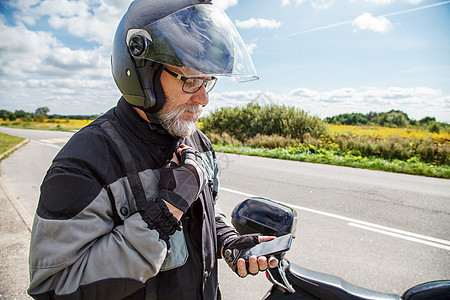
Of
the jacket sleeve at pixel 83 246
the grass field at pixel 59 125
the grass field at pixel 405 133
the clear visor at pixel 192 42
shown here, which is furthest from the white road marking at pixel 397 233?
the grass field at pixel 59 125

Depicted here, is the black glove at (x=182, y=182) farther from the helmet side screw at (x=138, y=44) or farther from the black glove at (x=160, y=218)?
the helmet side screw at (x=138, y=44)

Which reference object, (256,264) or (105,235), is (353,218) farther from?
(105,235)

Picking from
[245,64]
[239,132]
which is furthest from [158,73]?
[239,132]

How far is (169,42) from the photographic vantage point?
1259mm

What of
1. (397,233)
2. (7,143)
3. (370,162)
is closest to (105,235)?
(397,233)

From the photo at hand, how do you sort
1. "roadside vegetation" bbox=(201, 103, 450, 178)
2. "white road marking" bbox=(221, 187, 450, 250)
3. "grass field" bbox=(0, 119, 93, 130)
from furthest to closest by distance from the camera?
"grass field" bbox=(0, 119, 93, 130) < "roadside vegetation" bbox=(201, 103, 450, 178) < "white road marking" bbox=(221, 187, 450, 250)

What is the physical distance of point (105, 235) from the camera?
979 millimetres

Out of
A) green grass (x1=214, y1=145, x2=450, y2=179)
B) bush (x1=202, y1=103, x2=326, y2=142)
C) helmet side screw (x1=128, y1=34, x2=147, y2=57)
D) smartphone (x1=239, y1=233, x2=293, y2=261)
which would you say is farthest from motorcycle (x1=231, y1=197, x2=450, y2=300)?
bush (x1=202, y1=103, x2=326, y2=142)

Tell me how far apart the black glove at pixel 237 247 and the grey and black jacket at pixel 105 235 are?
14 centimetres

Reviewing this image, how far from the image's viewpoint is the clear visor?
1.25m

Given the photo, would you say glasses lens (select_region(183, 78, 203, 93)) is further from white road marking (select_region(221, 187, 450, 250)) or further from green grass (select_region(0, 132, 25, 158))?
green grass (select_region(0, 132, 25, 158))

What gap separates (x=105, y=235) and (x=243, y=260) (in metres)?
0.54

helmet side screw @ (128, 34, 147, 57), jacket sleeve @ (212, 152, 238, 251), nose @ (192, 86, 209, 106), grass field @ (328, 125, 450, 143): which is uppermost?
helmet side screw @ (128, 34, 147, 57)

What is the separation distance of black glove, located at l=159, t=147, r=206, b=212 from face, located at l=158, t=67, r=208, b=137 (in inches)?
6.9
